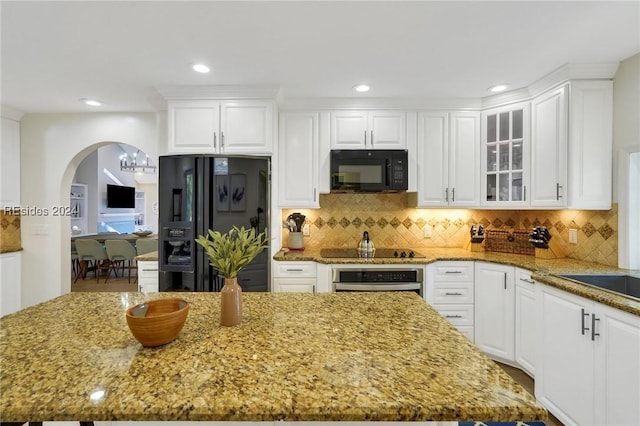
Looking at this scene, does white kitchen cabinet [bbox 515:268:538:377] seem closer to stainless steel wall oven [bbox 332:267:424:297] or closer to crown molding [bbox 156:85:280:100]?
stainless steel wall oven [bbox 332:267:424:297]

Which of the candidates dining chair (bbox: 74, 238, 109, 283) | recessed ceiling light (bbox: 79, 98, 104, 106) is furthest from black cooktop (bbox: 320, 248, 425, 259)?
dining chair (bbox: 74, 238, 109, 283)

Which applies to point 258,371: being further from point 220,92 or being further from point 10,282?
point 10,282

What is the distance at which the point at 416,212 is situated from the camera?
3438 millimetres

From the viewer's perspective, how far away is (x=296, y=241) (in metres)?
3.22

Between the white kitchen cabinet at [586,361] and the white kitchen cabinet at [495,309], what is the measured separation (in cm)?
47

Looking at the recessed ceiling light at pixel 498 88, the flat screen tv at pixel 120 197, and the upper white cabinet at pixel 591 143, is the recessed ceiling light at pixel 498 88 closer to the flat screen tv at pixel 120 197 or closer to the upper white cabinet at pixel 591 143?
the upper white cabinet at pixel 591 143

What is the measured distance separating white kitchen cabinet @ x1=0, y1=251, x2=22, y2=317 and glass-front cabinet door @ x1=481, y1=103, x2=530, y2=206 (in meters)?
5.06

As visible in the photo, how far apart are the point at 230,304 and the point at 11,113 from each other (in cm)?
392

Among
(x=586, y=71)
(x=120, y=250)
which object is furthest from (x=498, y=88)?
(x=120, y=250)

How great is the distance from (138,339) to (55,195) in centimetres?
348

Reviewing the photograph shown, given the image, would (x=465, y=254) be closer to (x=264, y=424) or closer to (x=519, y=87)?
(x=519, y=87)

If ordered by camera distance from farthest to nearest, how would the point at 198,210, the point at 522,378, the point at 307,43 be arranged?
the point at 198,210 < the point at 522,378 < the point at 307,43

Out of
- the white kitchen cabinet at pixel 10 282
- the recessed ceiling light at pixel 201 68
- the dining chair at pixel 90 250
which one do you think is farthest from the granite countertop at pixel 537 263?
the dining chair at pixel 90 250

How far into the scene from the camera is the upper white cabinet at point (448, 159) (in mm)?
3090
